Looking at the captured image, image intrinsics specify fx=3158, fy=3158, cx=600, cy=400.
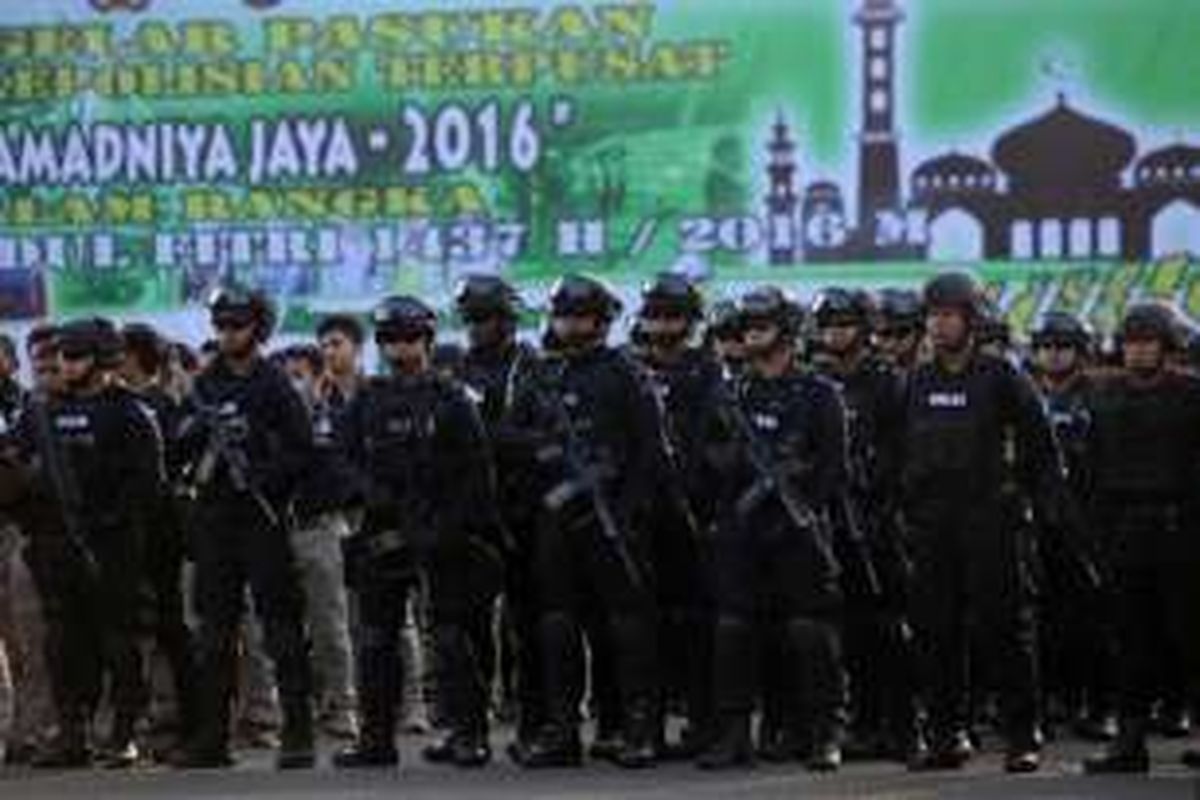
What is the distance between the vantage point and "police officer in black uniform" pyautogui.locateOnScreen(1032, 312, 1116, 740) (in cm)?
1526

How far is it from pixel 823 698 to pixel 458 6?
342 inches

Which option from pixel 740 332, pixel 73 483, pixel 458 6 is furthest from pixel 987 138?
pixel 73 483

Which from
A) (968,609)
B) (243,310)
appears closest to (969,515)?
(968,609)

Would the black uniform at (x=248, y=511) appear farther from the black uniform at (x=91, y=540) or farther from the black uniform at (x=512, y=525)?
the black uniform at (x=512, y=525)

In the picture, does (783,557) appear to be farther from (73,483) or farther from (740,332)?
(73,483)

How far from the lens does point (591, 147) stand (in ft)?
67.8

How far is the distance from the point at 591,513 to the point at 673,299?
1055mm

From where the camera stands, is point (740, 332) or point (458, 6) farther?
point (458, 6)

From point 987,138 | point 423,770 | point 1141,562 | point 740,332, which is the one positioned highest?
point 987,138

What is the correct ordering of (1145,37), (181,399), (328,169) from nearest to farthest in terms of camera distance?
(181,399), (1145,37), (328,169)

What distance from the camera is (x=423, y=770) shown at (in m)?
13.6

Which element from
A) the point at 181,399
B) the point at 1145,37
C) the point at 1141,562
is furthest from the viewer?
the point at 1145,37

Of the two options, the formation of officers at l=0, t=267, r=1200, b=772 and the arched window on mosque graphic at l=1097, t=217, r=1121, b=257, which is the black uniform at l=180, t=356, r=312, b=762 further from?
the arched window on mosque graphic at l=1097, t=217, r=1121, b=257

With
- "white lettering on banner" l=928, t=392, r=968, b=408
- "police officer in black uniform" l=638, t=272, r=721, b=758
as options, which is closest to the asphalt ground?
"police officer in black uniform" l=638, t=272, r=721, b=758
